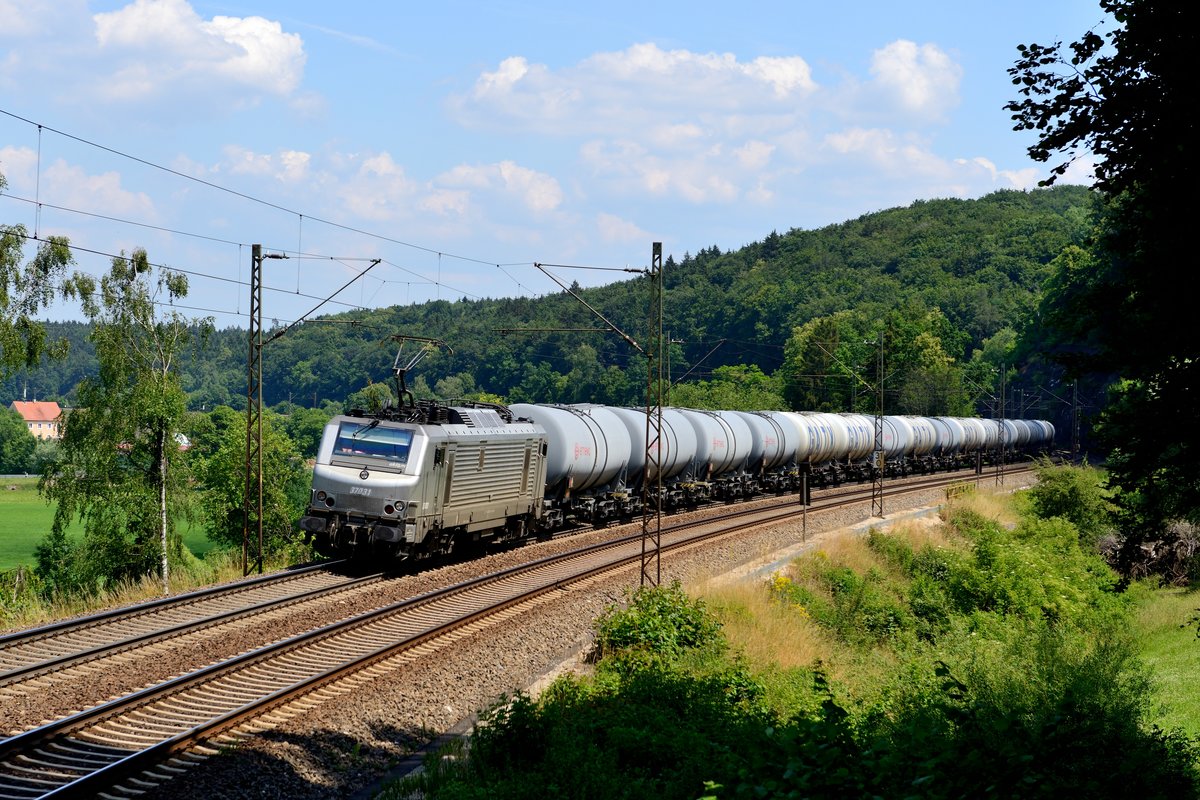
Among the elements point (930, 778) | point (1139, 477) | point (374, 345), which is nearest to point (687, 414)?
point (1139, 477)

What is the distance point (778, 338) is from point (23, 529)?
328 feet

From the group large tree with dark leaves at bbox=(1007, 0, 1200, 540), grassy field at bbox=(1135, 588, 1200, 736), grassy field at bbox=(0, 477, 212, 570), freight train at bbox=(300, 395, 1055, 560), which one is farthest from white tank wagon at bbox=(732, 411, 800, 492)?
grassy field at bbox=(0, 477, 212, 570)

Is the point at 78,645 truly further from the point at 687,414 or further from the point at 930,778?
the point at 687,414

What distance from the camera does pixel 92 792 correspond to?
973 centimetres

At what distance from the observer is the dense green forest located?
332 feet

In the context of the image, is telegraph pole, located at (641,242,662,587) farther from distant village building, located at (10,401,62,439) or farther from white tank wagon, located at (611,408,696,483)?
distant village building, located at (10,401,62,439)

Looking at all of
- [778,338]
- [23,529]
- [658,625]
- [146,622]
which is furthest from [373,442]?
[778,338]

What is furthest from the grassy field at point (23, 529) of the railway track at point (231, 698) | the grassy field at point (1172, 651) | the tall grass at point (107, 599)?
the grassy field at point (1172, 651)

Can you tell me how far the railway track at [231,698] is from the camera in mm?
10258

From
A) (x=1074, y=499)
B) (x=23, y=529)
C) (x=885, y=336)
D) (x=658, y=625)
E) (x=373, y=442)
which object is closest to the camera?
(x=658, y=625)

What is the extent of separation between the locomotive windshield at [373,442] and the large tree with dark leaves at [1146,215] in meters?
12.7

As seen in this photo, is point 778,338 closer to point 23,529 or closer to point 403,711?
point 23,529

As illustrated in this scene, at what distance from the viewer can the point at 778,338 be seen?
156500 millimetres

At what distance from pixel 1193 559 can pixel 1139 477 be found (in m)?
23.2
